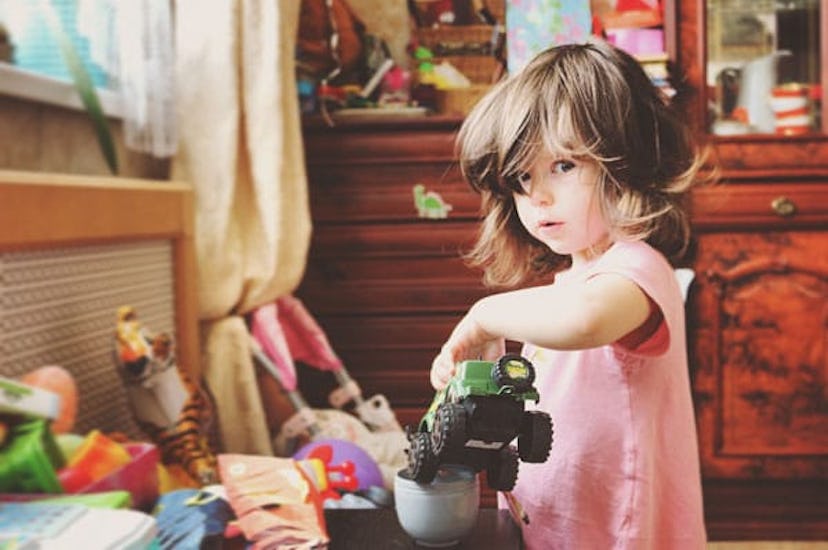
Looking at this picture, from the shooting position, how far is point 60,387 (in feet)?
3.68

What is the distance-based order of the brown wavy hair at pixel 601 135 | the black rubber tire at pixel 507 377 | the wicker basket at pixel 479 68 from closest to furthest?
the black rubber tire at pixel 507 377 → the brown wavy hair at pixel 601 135 → the wicker basket at pixel 479 68

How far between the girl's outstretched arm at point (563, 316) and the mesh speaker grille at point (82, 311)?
0.64 m

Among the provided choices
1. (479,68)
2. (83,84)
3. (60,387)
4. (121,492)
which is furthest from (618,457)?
(479,68)

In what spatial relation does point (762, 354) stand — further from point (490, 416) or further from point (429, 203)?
point (490, 416)

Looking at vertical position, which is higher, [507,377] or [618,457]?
[507,377]

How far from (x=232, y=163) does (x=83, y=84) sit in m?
0.36

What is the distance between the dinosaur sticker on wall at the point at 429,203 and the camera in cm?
215

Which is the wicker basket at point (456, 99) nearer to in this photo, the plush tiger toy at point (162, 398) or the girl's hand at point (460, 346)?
the plush tiger toy at point (162, 398)

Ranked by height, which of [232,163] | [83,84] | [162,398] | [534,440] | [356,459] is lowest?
[356,459]

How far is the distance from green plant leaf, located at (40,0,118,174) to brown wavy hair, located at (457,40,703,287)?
35.4 inches

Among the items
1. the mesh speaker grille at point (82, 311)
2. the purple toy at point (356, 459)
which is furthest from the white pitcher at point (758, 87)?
the mesh speaker grille at point (82, 311)

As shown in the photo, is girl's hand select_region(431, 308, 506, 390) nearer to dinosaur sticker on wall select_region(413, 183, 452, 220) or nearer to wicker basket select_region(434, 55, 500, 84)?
dinosaur sticker on wall select_region(413, 183, 452, 220)

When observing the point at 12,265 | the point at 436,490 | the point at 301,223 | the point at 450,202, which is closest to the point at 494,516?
the point at 436,490

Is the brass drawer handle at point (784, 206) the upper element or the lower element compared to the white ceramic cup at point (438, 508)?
upper
